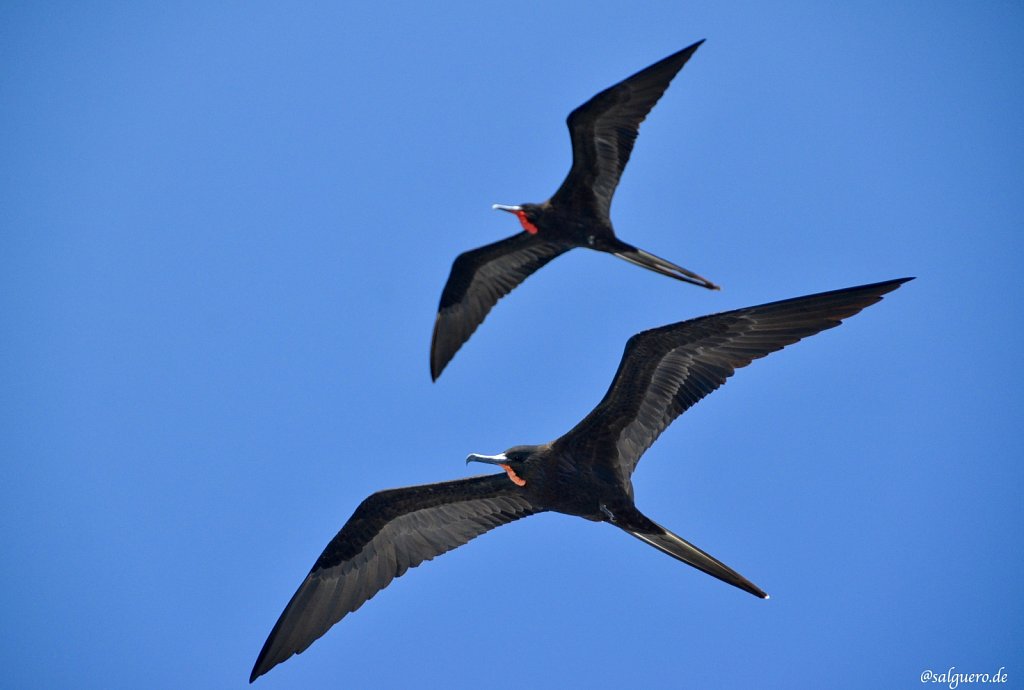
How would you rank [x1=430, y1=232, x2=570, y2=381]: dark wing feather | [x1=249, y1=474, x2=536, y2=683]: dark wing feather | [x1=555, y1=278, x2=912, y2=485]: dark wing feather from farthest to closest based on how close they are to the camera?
[x1=430, y1=232, x2=570, y2=381]: dark wing feather
[x1=249, y1=474, x2=536, y2=683]: dark wing feather
[x1=555, y1=278, x2=912, y2=485]: dark wing feather

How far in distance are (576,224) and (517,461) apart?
107 inches

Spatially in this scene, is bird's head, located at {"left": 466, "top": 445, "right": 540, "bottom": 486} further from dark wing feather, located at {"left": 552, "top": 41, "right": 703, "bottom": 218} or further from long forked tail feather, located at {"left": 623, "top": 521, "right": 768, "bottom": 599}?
dark wing feather, located at {"left": 552, "top": 41, "right": 703, "bottom": 218}

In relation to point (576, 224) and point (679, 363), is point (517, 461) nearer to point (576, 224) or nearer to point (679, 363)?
point (679, 363)

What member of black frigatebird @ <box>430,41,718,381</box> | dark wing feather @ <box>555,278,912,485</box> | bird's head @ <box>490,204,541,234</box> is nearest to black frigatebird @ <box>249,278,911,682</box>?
dark wing feather @ <box>555,278,912,485</box>

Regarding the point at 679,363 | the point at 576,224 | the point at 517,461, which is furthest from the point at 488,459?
the point at 576,224

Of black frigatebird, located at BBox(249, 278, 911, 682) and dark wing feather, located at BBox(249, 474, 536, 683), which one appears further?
dark wing feather, located at BBox(249, 474, 536, 683)

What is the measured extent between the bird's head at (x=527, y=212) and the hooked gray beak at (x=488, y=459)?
2.73 metres

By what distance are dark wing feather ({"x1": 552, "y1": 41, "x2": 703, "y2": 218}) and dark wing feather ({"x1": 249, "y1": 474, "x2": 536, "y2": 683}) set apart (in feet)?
9.33

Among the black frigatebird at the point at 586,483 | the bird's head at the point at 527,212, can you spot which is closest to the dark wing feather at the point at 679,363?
the black frigatebird at the point at 586,483

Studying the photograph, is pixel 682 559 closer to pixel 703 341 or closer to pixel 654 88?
pixel 703 341

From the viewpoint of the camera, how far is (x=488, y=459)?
7.46 m

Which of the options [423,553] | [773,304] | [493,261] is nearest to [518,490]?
[423,553]

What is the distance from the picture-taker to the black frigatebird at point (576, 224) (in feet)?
27.8

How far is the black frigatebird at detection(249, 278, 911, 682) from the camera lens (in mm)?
6855
